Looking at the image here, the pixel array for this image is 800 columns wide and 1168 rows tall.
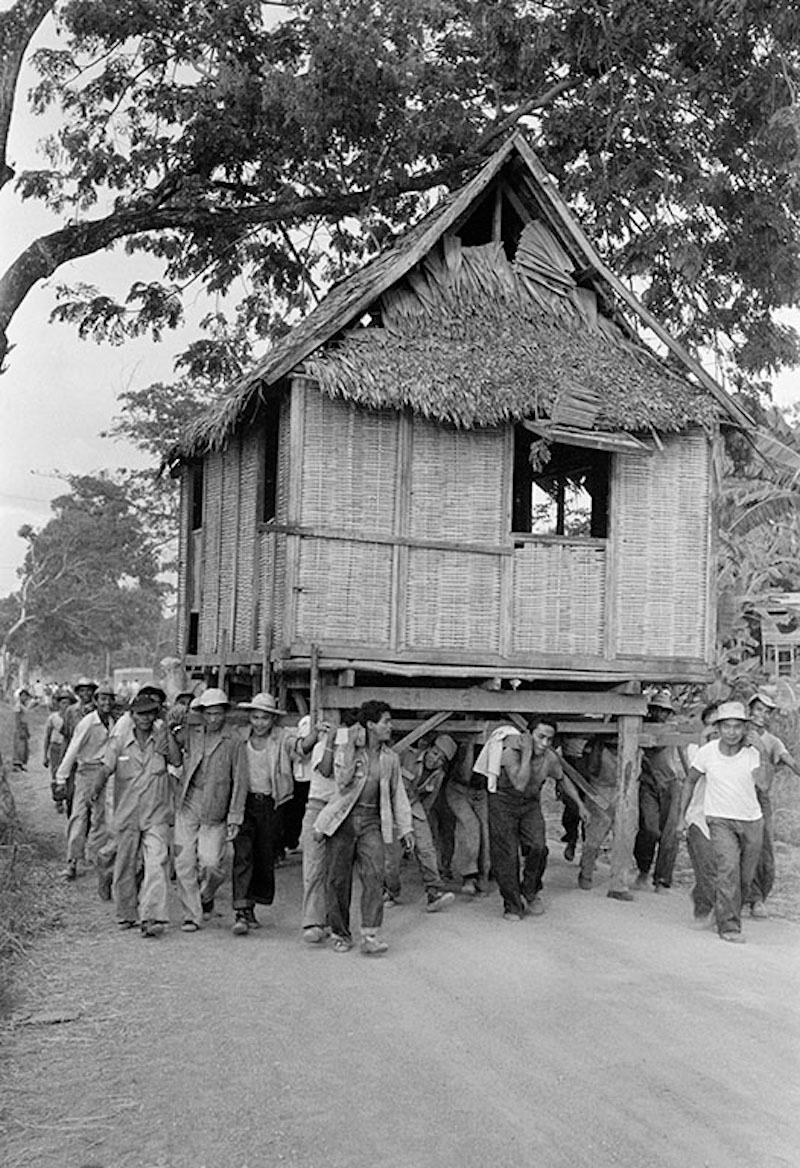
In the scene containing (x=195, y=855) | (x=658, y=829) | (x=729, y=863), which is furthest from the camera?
(x=658, y=829)

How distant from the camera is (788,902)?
11461 mm

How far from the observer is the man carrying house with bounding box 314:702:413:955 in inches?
355

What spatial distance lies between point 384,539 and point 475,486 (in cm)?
107

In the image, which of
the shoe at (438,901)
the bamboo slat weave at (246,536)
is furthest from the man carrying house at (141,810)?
the bamboo slat weave at (246,536)

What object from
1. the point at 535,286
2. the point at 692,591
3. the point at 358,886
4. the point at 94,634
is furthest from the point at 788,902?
the point at 94,634

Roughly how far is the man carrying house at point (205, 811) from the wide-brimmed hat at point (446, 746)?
2.34 m

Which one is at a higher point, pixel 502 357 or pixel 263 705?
pixel 502 357

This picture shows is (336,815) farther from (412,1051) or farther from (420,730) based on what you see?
(412,1051)

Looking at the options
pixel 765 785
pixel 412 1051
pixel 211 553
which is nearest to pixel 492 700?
pixel 765 785

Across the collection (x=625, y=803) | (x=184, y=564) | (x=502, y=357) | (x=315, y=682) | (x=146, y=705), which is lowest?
(x=625, y=803)

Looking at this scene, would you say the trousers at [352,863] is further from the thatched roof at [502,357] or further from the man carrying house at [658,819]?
the man carrying house at [658,819]

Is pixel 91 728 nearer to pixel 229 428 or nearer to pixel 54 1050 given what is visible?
pixel 229 428

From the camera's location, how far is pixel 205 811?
32.0 ft

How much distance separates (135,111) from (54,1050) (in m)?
13.1
